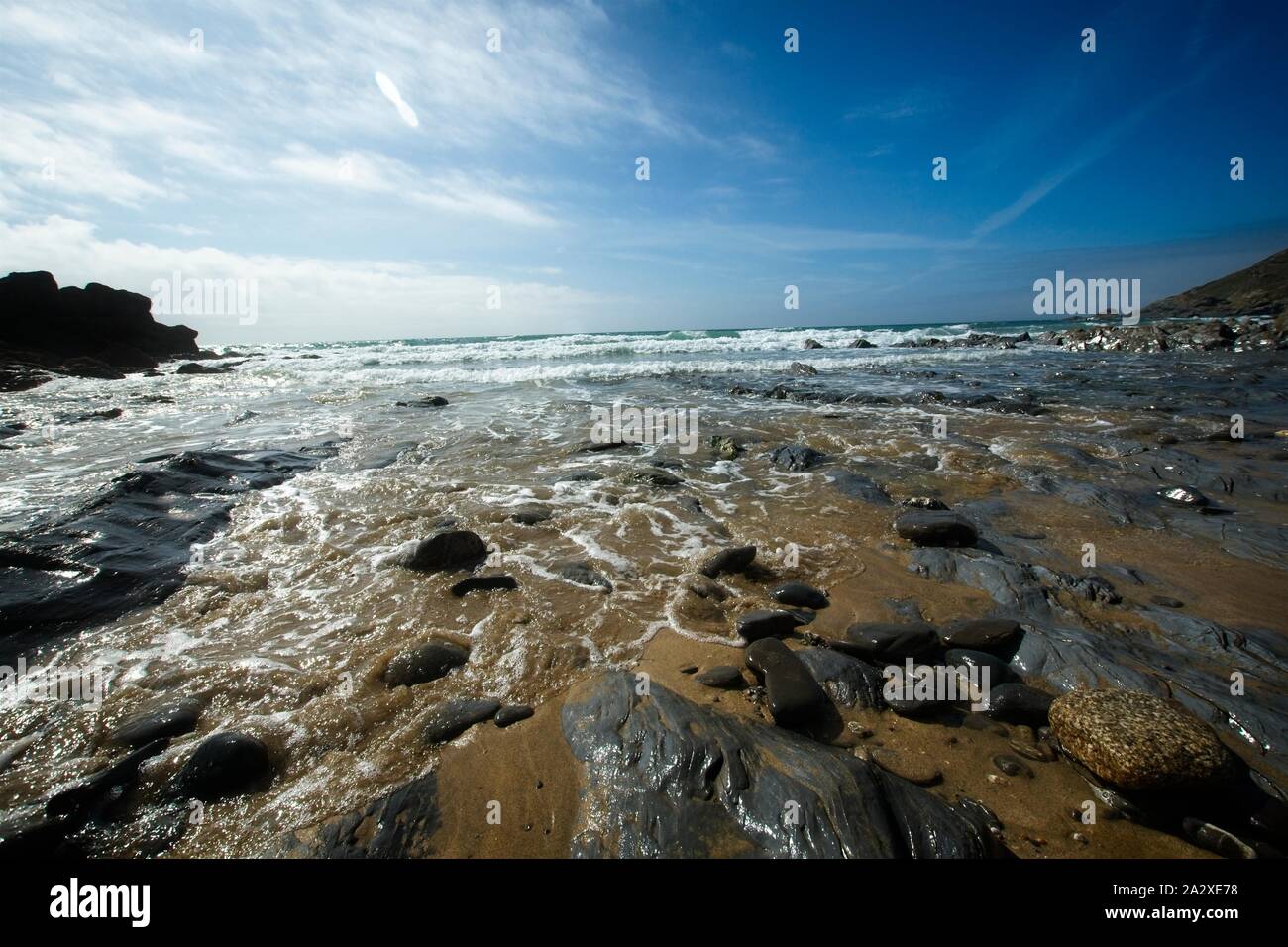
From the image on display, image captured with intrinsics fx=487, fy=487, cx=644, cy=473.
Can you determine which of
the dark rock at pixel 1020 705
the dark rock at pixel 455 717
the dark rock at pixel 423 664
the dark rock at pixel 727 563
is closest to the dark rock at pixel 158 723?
the dark rock at pixel 423 664

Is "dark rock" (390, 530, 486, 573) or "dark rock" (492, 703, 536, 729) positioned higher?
"dark rock" (390, 530, 486, 573)

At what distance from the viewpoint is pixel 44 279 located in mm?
33812

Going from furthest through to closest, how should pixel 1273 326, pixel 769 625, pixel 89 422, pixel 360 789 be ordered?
pixel 1273 326 < pixel 89 422 < pixel 769 625 < pixel 360 789

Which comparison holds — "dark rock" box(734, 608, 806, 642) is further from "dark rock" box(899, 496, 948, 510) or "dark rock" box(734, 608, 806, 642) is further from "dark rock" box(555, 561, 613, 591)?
"dark rock" box(899, 496, 948, 510)

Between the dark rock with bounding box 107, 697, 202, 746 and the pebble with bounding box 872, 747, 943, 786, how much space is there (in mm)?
4224

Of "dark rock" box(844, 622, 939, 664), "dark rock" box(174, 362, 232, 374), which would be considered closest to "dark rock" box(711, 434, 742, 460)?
"dark rock" box(844, 622, 939, 664)

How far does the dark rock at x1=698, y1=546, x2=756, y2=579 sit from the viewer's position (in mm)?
Answer: 5012

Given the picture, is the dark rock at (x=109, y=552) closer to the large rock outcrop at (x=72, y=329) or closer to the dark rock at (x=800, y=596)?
the dark rock at (x=800, y=596)

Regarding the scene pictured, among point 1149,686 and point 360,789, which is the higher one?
point 1149,686

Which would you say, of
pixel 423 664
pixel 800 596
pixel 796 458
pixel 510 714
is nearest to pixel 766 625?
pixel 800 596

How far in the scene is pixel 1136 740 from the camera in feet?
8.48

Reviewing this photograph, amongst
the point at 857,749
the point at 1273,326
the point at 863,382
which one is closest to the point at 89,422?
the point at 857,749
